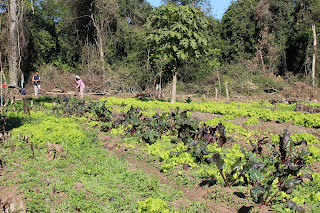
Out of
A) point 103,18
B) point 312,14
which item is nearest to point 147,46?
point 103,18

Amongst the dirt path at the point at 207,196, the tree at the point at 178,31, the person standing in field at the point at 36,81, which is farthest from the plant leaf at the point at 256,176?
the person standing in field at the point at 36,81

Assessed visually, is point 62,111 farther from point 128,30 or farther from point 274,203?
point 128,30

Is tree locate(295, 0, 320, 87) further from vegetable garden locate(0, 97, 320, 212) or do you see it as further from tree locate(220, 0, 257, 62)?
vegetable garden locate(0, 97, 320, 212)

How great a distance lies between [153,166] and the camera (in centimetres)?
662

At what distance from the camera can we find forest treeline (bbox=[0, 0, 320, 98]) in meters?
25.8

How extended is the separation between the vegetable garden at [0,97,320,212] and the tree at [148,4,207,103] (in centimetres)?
596

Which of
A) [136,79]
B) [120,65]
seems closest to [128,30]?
Result: [120,65]

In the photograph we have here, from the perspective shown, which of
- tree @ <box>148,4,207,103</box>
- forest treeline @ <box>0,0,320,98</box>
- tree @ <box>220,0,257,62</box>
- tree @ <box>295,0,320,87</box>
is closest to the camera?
tree @ <box>148,4,207,103</box>

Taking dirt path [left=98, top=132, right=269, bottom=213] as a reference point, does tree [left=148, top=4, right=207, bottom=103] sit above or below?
above

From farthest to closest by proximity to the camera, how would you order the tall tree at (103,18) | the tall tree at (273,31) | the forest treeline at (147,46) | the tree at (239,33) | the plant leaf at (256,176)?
1. the tree at (239,33)
2. the tall tree at (273,31)
3. the tall tree at (103,18)
4. the forest treeline at (147,46)
5. the plant leaf at (256,176)

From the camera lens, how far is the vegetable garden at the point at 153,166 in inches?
179

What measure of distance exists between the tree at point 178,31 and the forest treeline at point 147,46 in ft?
27.0

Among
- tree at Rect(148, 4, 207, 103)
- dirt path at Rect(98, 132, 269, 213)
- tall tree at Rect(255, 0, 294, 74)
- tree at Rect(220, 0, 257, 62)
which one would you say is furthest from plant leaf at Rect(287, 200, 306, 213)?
tree at Rect(220, 0, 257, 62)

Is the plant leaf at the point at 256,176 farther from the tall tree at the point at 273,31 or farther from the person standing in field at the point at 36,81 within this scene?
the tall tree at the point at 273,31
